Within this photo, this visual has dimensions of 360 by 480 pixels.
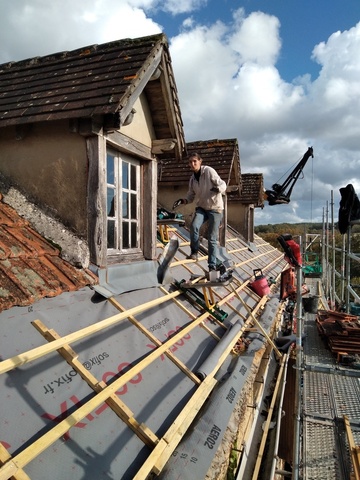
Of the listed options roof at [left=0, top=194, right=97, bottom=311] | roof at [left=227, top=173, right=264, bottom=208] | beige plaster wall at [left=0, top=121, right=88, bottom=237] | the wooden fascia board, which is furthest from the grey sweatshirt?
roof at [left=227, top=173, right=264, bottom=208]

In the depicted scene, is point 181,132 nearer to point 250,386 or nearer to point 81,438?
point 250,386

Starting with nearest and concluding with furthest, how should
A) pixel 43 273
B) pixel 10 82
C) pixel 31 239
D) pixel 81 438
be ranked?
1. pixel 81 438
2. pixel 43 273
3. pixel 31 239
4. pixel 10 82

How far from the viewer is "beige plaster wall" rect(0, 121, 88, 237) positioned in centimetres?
396

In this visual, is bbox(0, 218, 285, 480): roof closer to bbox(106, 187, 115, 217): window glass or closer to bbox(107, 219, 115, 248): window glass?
bbox(107, 219, 115, 248): window glass

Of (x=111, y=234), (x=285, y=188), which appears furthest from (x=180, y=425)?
(x=285, y=188)

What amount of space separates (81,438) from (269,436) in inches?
151

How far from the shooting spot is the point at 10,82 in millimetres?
4797

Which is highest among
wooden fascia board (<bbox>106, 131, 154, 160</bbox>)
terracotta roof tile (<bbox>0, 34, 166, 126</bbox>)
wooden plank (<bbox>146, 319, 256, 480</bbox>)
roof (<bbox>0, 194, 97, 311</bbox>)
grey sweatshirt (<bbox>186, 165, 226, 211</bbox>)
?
terracotta roof tile (<bbox>0, 34, 166, 126</bbox>)

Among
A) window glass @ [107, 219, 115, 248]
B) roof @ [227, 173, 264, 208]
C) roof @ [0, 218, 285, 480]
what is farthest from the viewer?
roof @ [227, 173, 264, 208]

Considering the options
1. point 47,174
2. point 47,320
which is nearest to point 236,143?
point 47,174

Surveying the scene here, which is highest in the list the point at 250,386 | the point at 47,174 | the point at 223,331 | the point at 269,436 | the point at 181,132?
the point at 181,132

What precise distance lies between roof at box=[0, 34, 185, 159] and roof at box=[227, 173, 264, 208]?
9.61 meters

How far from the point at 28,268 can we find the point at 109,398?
5.00 feet

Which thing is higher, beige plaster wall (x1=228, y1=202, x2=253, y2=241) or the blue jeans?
beige plaster wall (x1=228, y1=202, x2=253, y2=241)
